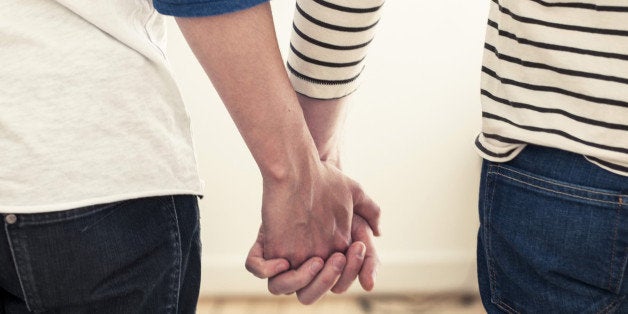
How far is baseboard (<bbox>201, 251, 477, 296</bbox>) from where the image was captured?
213 centimetres

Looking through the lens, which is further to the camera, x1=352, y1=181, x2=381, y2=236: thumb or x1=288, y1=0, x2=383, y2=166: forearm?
x1=352, y1=181, x2=381, y2=236: thumb

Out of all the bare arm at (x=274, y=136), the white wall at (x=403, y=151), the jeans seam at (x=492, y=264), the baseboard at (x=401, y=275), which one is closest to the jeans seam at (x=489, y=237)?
the jeans seam at (x=492, y=264)

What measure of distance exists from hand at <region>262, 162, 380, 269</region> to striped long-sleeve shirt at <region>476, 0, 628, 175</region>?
0.91ft

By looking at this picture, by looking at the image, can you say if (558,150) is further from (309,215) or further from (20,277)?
(20,277)

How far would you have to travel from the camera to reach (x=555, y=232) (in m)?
0.60

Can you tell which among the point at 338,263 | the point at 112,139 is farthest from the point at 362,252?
the point at 112,139

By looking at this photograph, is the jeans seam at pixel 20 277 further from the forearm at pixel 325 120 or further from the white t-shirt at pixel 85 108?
the forearm at pixel 325 120

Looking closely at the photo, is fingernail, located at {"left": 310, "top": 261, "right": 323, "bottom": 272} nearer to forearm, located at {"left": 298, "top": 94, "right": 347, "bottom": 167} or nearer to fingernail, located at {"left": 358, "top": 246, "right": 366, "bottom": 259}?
fingernail, located at {"left": 358, "top": 246, "right": 366, "bottom": 259}

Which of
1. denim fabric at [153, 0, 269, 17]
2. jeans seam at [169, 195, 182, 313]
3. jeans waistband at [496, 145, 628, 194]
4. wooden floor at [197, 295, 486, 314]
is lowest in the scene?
wooden floor at [197, 295, 486, 314]

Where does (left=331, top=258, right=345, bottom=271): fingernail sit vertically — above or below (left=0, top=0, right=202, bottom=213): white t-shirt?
below

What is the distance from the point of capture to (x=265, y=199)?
2.68 ft

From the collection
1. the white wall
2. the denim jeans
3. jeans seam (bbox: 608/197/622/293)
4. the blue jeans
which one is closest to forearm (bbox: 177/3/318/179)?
the blue jeans

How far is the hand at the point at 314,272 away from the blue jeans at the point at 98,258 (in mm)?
218

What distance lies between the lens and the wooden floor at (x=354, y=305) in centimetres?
209
